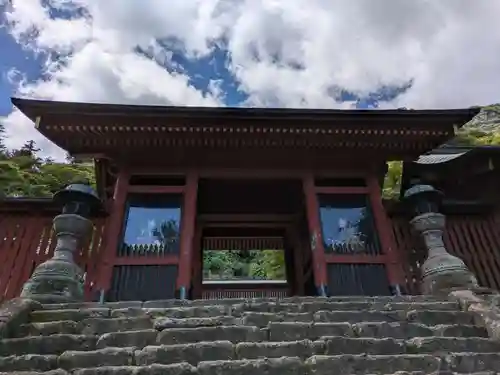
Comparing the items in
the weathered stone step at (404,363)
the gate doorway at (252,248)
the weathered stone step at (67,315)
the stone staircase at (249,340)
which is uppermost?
the gate doorway at (252,248)

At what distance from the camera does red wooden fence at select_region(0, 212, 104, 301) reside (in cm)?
599

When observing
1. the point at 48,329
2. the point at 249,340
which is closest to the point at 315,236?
the point at 249,340

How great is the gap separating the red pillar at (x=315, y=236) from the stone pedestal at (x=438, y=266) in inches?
56.1

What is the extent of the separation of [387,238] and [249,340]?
12.8 feet

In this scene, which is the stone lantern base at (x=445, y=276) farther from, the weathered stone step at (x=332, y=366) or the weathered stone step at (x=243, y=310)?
the weathered stone step at (x=332, y=366)

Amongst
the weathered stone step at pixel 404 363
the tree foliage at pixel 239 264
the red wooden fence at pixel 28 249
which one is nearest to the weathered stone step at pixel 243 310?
the weathered stone step at pixel 404 363

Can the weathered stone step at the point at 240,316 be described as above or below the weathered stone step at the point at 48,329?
above

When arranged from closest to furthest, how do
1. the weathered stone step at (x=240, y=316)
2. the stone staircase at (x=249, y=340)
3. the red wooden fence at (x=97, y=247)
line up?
the stone staircase at (x=249, y=340)
the weathered stone step at (x=240, y=316)
the red wooden fence at (x=97, y=247)

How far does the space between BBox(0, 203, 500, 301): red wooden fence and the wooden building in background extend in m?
0.02

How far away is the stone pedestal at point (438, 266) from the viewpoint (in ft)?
16.2

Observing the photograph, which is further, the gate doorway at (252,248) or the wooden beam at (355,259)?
the gate doorway at (252,248)

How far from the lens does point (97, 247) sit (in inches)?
247

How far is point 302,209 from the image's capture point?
8.21 meters

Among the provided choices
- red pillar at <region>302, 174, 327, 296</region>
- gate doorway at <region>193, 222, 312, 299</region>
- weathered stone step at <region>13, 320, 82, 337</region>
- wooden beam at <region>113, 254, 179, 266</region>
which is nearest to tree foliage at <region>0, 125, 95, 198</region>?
gate doorway at <region>193, 222, 312, 299</region>
